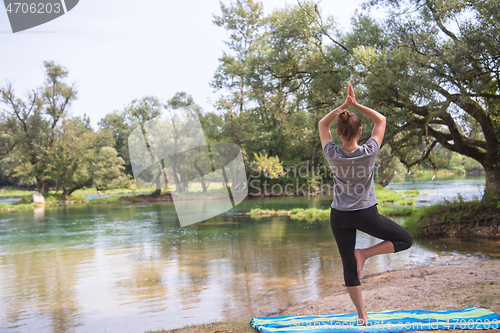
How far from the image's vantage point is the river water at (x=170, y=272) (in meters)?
6.16

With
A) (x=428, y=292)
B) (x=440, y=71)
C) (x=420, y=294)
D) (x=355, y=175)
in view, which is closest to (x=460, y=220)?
(x=440, y=71)

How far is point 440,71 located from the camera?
385 inches

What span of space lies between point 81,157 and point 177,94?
1179 centimetres

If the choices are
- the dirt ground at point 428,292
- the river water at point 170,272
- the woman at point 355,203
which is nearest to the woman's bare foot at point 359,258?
the woman at point 355,203

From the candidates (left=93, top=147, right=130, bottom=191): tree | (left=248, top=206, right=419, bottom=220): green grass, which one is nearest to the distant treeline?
(left=248, top=206, right=419, bottom=220): green grass

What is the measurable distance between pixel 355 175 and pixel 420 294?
9.74ft

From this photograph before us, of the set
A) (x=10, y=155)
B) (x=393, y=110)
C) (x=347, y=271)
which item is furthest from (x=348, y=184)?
(x=10, y=155)

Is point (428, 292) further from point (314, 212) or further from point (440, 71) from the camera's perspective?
point (314, 212)

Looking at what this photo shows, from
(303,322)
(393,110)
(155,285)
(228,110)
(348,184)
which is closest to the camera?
(348,184)

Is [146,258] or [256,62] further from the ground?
[256,62]

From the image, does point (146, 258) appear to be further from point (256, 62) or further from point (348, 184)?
point (348, 184)

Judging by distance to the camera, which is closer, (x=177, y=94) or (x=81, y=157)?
(x=81, y=157)

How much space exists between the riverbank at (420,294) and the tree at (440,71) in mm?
5002

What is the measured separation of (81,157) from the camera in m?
36.8
